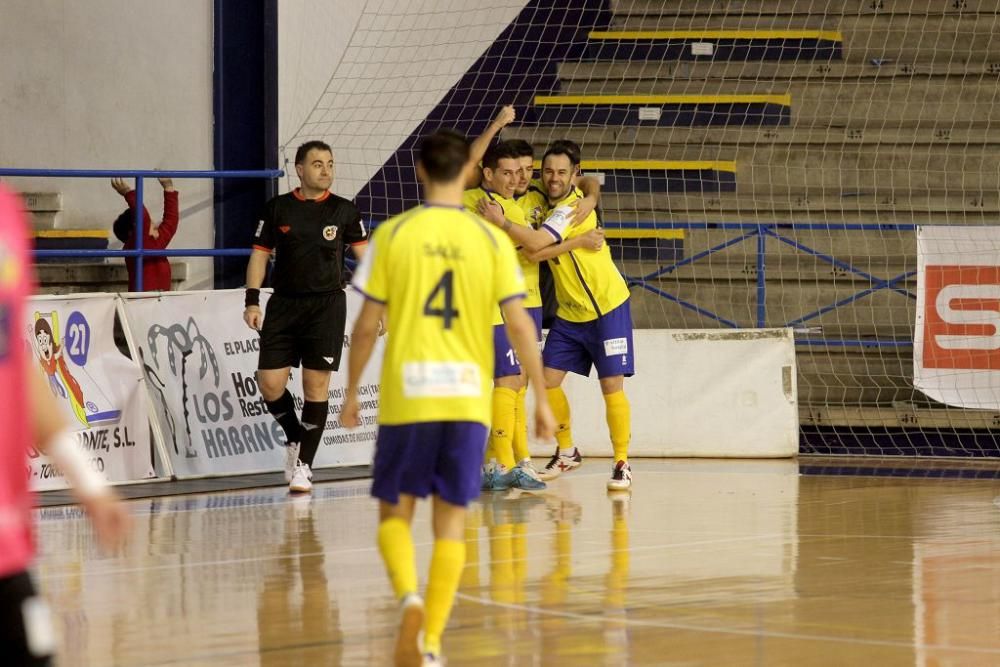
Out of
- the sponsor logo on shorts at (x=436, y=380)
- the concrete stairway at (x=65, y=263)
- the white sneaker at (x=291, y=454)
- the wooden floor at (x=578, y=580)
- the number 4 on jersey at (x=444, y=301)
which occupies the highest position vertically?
the concrete stairway at (x=65, y=263)

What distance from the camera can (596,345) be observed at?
10.6m

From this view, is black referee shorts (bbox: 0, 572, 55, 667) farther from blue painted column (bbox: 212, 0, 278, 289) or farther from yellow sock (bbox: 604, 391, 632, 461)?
blue painted column (bbox: 212, 0, 278, 289)

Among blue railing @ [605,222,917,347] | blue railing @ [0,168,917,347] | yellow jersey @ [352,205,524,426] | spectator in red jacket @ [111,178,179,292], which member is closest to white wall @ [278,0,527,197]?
spectator in red jacket @ [111,178,179,292]

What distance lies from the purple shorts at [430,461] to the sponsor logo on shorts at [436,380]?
0.33 ft

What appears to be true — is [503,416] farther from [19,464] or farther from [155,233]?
[19,464]

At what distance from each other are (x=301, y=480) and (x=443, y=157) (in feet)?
18.5

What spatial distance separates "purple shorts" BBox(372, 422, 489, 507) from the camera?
5.37m

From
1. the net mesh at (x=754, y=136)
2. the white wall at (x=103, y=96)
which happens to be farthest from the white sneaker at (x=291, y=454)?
the net mesh at (x=754, y=136)

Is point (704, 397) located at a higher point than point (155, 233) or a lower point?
lower

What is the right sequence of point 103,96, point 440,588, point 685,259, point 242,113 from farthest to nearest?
point 103,96 < point 685,259 < point 242,113 < point 440,588

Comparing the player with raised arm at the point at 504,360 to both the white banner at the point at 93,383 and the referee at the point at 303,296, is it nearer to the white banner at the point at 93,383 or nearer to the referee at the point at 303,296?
the referee at the point at 303,296

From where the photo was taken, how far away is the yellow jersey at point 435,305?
17.6 feet

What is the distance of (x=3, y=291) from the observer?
2.98 metres

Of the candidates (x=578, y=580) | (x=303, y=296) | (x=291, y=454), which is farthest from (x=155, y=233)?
(x=578, y=580)
